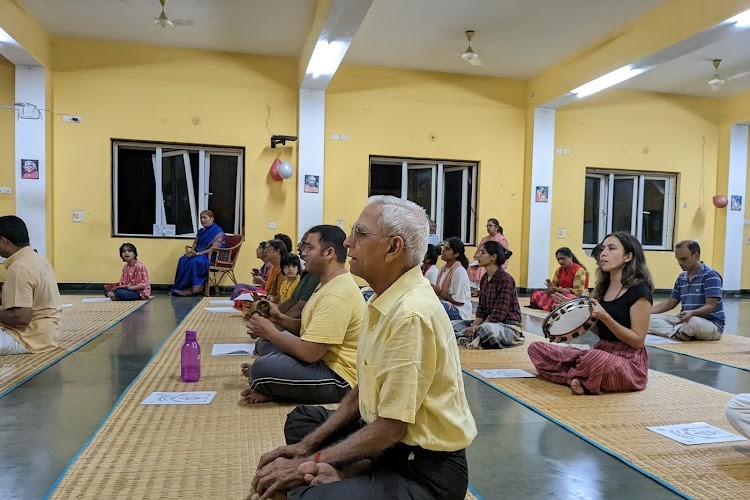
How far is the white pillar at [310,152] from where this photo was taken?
28.4 ft

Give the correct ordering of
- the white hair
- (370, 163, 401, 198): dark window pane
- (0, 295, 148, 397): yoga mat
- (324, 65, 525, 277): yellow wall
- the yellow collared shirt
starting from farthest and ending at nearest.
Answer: (370, 163, 401, 198): dark window pane
(324, 65, 525, 277): yellow wall
(0, 295, 148, 397): yoga mat
the white hair
the yellow collared shirt

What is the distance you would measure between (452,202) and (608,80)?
3082 millimetres

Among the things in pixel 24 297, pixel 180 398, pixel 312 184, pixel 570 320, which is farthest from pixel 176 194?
pixel 570 320

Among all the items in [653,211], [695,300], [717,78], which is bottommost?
[695,300]

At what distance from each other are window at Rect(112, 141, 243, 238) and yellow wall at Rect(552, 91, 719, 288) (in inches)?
213

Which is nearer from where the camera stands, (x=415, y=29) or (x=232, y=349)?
(x=232, y=349)

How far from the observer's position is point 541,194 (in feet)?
31.3

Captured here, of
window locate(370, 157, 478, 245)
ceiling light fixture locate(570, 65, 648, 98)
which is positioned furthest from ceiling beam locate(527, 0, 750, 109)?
window locate(370, 157, 478, 245)

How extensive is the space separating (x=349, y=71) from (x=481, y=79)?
7.38ft

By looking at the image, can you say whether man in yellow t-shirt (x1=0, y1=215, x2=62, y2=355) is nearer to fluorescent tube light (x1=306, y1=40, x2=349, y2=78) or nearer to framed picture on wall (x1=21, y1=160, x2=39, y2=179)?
fluorescent tube light (x1=306, y1=40, x2=349, y2=78)

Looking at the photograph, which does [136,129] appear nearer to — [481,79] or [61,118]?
[61,118]

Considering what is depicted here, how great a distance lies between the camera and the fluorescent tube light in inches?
268

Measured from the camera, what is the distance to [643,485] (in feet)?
6.91

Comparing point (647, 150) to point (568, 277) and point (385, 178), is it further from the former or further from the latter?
point (385, 178)
